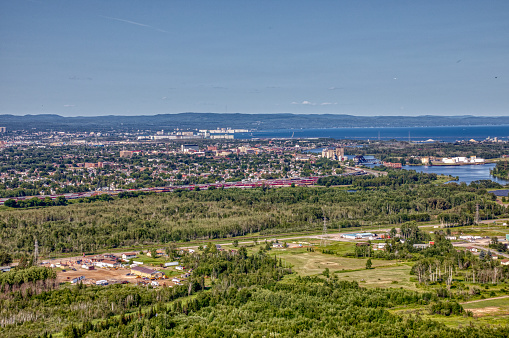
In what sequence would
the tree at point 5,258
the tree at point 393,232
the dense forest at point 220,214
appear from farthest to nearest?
the tree at point 393,232 → the dense forest at point 220,214 → the tree at point 5,258

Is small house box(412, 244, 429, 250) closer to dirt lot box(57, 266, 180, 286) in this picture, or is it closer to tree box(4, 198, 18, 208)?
dirt lot box(57, 266, 180, 286)

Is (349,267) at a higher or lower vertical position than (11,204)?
lower

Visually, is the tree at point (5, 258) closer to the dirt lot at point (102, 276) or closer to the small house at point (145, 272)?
the dirt lot at point (102, 276)

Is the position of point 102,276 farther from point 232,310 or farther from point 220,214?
point 220,214

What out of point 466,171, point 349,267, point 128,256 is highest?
point 466,171

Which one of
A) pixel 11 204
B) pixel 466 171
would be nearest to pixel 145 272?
pixel 11 204

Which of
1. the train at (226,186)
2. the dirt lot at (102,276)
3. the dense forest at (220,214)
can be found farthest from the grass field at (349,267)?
the train at (226,186)

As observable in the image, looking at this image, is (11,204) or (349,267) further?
(11,204)

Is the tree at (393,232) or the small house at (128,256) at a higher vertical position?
the tree at (393,232)

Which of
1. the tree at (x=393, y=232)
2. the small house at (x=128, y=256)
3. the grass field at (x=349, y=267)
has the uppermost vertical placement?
the tree at (x=393, y=232)

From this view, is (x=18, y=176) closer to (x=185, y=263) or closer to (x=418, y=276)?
(x=185, y=263)
